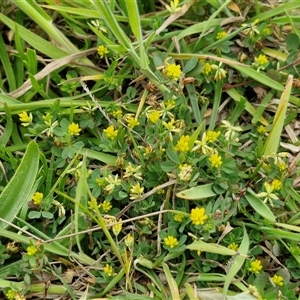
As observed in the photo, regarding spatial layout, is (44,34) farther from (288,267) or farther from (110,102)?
(288,267)

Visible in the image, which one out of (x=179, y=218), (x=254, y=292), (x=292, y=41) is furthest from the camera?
(x=292, y=41)

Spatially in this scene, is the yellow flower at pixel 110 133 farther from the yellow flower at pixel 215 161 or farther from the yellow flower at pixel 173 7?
the yellow flower at pixel 173 7

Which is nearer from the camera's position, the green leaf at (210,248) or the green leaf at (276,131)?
the green leaf at (210,248)

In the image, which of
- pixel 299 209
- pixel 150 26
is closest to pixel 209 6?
pixel 150 26

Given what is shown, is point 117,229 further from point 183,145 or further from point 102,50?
point 102,50

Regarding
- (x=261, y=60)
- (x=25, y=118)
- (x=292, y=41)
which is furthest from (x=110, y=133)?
(x=292, y=41)

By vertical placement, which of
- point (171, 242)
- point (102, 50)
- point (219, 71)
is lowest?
point (171, 242)

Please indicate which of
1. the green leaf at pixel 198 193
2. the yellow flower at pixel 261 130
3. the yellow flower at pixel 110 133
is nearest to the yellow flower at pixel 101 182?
the yellow flower at pixel 110 133
